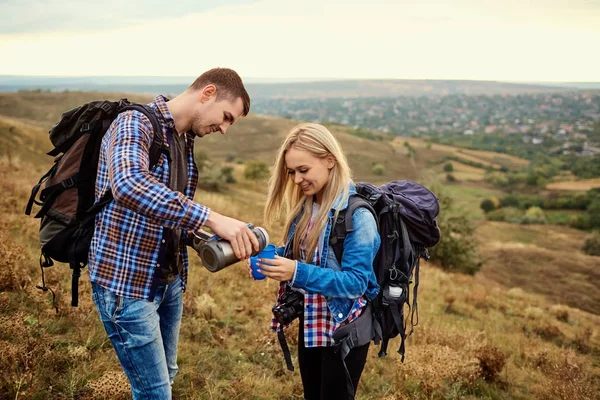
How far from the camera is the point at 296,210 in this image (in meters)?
2.78

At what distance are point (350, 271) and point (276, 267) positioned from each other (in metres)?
0.45

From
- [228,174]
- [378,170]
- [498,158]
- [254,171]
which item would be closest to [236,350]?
[228,174]

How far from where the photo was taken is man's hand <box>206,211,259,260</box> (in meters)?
1.89

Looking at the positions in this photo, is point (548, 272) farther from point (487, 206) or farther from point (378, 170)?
point (378, 170)

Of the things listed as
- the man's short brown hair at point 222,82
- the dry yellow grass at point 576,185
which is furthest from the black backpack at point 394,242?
the dry yellow grass at point 576,185

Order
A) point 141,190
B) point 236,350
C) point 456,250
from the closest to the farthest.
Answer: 1. point 141,190
2. point 236,350
3. point 456,250

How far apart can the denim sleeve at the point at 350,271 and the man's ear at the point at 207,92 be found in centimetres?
109

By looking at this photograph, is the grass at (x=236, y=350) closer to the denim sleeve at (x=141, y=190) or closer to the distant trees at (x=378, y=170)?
the denim sleeve at (x=141, y=190)

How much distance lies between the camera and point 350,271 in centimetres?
235

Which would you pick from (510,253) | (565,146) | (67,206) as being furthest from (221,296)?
(565,146)

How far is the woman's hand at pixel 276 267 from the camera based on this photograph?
2211mm

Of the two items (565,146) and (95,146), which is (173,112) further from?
(565,146)

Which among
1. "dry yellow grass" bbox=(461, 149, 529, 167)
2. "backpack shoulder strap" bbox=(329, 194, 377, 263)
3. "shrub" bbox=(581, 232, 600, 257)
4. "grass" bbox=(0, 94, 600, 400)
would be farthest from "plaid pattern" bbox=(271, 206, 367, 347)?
"dry yellow grass" bbox=(461, 149, 529, 167)

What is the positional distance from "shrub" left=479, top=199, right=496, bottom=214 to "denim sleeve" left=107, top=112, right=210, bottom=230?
6865 cm
